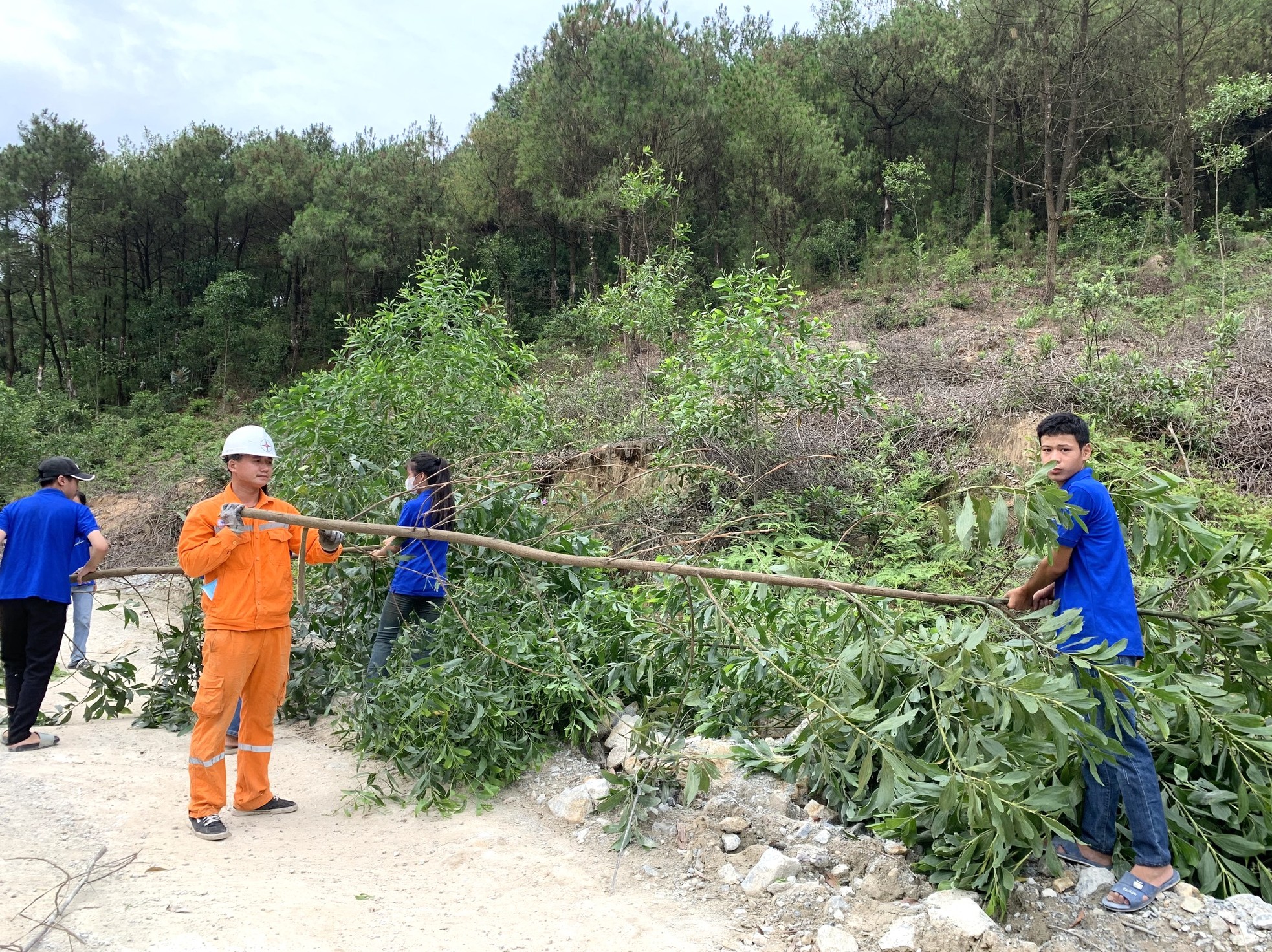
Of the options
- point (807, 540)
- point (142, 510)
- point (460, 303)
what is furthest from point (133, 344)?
point (807, 540)

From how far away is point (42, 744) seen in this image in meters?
4.57

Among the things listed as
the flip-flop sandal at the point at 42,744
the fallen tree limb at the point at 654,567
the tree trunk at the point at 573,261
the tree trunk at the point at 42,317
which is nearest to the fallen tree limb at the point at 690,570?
the fallen tree limb at the point at 654,567

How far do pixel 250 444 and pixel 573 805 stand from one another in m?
2.06

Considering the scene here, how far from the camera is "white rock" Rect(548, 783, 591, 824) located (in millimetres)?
3611

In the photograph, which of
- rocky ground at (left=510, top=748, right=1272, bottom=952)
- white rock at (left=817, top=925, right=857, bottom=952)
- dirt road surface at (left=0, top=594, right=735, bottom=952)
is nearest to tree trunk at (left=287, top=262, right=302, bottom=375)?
dirt road surface at (left=0, top=594, right=735, bottom=952)

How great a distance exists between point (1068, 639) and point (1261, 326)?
7.94 m

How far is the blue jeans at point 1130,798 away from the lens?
8.90 feet

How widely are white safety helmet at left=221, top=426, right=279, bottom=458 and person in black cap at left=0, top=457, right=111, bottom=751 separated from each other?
5.67 ft

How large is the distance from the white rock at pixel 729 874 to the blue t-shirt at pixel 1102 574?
1366 mm

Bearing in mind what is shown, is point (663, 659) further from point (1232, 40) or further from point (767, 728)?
point (1232, 40)

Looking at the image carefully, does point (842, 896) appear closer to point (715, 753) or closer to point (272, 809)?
point (715, 753)

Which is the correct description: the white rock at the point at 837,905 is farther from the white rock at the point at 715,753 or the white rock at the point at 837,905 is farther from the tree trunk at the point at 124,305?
the tree trunk at the point at 124,305

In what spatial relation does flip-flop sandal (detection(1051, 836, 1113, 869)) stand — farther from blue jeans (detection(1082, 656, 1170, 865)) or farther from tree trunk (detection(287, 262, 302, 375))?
tree trunk (detection(287, 262, 302, 375))

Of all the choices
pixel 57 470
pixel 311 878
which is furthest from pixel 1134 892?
pixel 57 470
